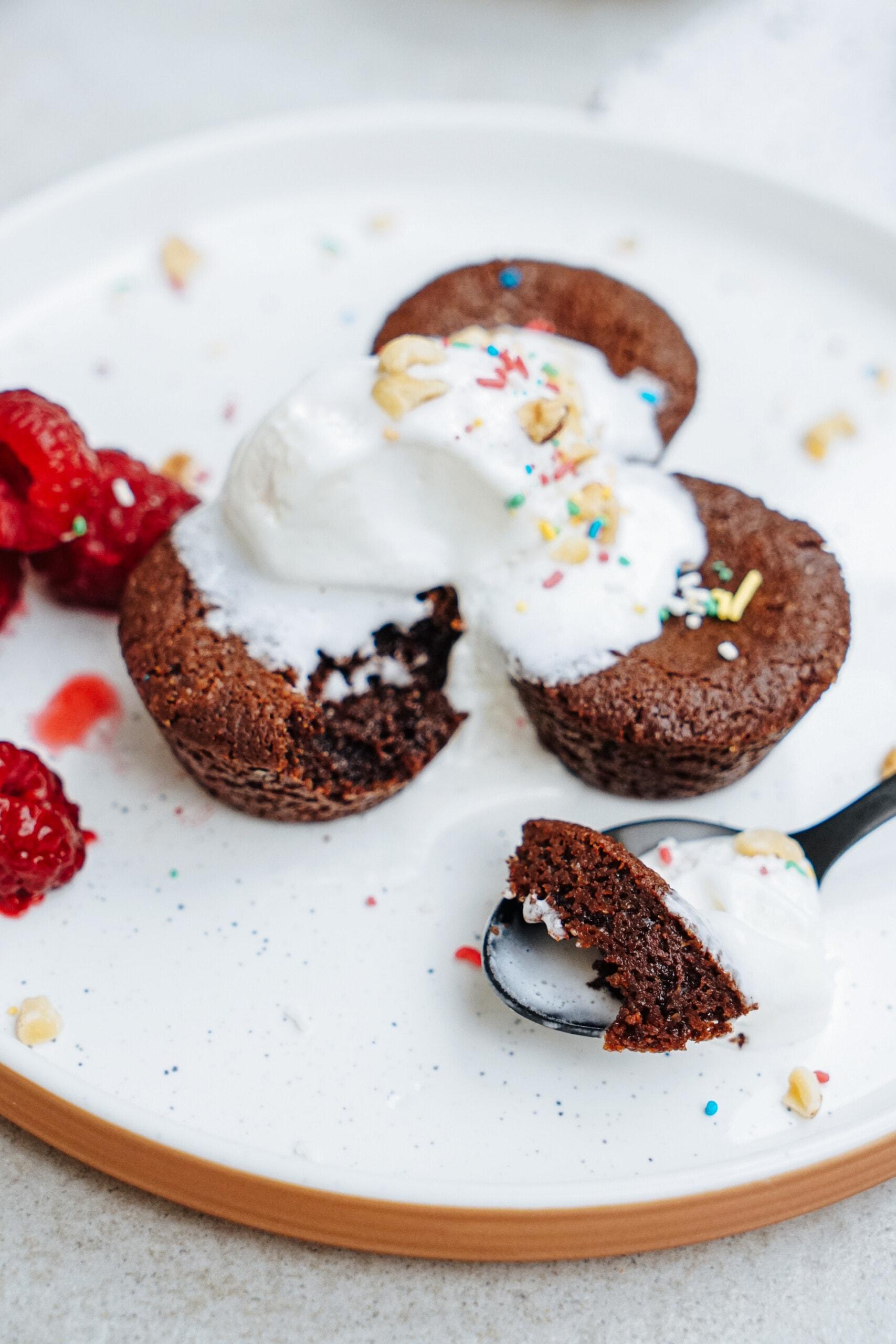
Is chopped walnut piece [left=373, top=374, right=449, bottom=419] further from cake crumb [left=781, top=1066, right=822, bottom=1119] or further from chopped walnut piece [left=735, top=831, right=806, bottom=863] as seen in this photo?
cake crumb [left=781, top=1066, right=822, bottom=1119]

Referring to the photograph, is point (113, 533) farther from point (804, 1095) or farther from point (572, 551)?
point (804, 1095)

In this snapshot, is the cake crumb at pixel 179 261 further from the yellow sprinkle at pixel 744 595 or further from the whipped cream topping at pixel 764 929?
the whipped cream topping at pixel 764 929

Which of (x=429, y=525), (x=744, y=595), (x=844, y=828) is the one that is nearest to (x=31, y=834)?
(x=429, y=525)

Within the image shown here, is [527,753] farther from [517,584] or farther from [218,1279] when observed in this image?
[218,1279]

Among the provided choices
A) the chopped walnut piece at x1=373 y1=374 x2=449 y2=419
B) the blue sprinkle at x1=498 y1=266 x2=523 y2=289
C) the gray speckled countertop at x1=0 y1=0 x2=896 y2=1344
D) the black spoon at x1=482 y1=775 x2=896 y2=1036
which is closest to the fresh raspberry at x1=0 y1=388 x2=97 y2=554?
the chopped walnut piece at x1=373 y1=374 x2=449 y2=419

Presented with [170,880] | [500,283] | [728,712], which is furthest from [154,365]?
[728,712]
